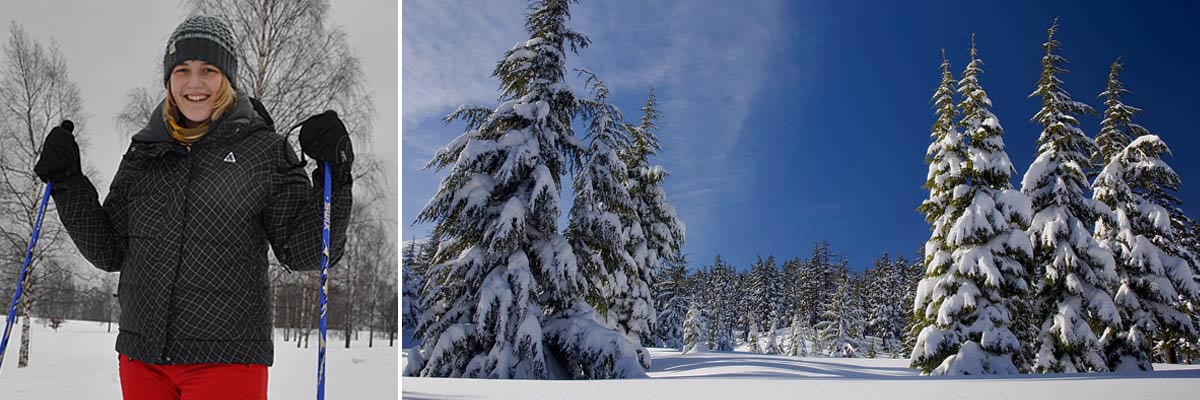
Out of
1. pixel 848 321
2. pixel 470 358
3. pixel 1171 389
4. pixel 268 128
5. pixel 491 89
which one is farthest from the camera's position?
pixel 491 89

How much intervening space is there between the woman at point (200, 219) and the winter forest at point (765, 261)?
302 centimetres

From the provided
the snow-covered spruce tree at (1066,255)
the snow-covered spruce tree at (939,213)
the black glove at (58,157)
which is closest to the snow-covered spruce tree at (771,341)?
the snow-covered spruce tree at (939,213)

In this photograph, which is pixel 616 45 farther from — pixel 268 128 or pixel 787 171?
pixel 268 128

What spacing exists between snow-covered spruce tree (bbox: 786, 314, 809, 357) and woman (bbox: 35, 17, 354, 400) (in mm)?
3420

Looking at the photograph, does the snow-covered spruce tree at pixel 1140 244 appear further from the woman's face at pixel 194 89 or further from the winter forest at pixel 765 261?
the woman's face at pixel 194 89

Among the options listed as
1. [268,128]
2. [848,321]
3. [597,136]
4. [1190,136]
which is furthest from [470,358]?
[1190,136]

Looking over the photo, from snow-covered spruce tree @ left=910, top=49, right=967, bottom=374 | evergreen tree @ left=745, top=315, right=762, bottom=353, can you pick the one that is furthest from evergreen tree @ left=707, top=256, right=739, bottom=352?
snow-covered spruce tree @ left=910, top=49, right=967, bottom=374

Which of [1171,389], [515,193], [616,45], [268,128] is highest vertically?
[616,45]

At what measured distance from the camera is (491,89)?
4723 millimetres

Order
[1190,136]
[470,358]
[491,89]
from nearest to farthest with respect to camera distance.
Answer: [1190,136], [470,358], [491,89]

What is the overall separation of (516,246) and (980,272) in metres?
3.57

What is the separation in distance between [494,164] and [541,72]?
0.68m

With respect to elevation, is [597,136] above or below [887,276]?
above

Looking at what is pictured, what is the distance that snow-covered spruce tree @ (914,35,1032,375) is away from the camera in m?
4.80
